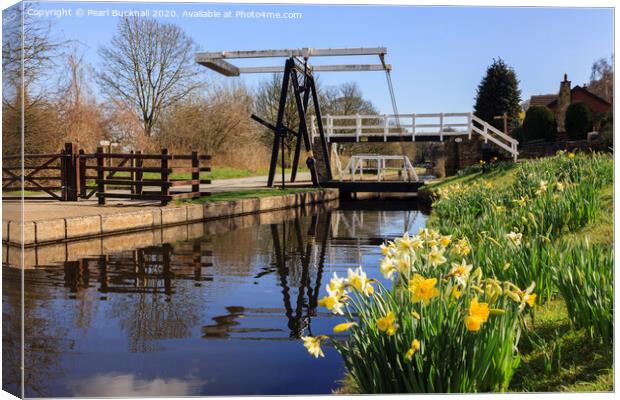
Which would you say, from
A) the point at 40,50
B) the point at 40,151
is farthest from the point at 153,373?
the point at 40,151

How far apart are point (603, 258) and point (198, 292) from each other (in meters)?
3.81

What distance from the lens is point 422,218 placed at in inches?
615

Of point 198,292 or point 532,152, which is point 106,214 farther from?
point 532,152

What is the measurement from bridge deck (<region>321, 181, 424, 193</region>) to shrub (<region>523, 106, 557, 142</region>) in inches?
281

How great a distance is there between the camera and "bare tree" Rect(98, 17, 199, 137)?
6.10 metres

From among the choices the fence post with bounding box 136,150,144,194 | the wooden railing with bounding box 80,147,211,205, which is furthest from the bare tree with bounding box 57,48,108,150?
the fence post with bounding box 136,150,144,194

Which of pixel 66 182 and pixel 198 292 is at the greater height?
pixel 66 182

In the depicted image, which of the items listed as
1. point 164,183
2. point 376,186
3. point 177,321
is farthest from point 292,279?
point 376,186

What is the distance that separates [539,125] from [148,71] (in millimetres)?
8854

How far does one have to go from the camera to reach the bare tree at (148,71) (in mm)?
6102

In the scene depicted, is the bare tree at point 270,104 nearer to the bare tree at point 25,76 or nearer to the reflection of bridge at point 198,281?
the reflection of bridge at point 198,281

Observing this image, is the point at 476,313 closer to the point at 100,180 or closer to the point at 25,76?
the point at 25,76

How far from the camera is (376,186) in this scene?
888 inches

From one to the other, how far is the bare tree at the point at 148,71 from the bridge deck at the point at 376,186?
532 inches
